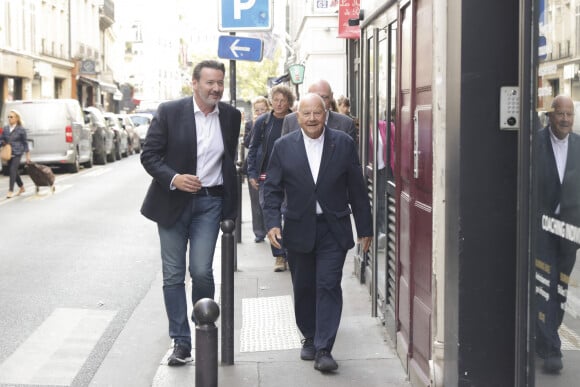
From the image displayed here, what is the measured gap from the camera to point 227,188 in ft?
21.6

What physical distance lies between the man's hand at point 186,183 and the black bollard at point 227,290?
295 mm

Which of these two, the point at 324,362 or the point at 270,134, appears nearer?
the point at 324,362

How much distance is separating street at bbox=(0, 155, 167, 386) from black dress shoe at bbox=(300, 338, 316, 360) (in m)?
1.03

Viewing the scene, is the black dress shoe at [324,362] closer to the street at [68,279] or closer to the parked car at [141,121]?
the street at [68,279]

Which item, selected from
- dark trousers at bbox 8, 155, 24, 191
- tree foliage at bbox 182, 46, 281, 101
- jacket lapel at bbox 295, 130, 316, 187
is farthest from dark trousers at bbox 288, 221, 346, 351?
tree foliage at bbox 182, 46, 281, 101

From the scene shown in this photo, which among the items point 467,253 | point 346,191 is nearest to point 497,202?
point 467,253

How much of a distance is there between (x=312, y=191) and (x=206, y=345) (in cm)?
253

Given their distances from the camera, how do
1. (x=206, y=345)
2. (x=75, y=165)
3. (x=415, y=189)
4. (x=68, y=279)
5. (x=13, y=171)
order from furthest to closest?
(x=75, y=165) < (x=13, y=171) < (x=68, y=279) < (x=415, y=189) < (x=206, y=345)

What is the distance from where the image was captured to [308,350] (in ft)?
22.1

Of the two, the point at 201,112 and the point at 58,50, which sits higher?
the point at 58,50

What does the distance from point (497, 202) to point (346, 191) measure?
1.95 m

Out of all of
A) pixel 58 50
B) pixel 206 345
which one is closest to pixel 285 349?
pixel 206 345

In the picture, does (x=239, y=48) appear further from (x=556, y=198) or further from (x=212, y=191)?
(x=556, y=198)

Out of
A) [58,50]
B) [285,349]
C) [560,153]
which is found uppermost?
[58,50]
